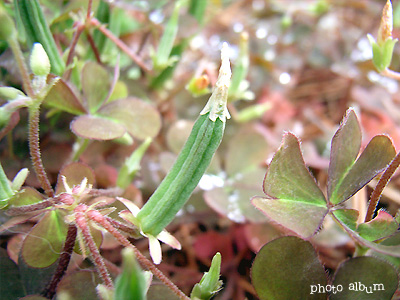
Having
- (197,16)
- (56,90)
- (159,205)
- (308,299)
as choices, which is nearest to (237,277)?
(308,299)

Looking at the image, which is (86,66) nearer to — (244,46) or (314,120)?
(244,46)

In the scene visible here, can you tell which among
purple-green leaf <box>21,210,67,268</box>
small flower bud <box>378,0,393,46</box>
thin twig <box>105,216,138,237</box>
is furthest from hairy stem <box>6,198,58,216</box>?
small flower bud <box>378,0,393,46</box>

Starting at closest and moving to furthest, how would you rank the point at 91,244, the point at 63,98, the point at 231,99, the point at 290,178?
the point at 91,244, the point at 290,178, the point at 63,98, the point at 231,99

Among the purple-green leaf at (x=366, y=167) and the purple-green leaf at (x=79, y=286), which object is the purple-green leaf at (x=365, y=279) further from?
the purple-green leaf at (x=79, y=286)

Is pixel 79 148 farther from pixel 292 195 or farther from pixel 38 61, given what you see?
pixel 292 195

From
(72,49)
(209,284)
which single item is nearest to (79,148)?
(72,49)

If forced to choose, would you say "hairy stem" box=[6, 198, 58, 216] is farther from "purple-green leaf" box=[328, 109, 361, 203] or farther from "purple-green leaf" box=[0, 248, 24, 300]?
"purple-green leaf" box=[328, 109, 361, 203]
